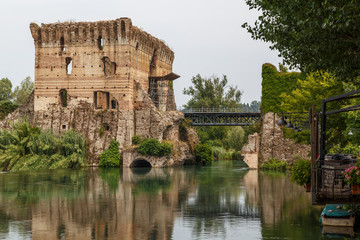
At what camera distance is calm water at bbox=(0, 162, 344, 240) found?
16734 millimetres

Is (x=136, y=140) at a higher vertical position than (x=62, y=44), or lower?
lower

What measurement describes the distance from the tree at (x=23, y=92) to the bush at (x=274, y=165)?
132 ft

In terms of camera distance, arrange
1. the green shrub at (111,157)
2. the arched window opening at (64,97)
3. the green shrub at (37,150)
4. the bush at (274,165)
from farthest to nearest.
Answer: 1. the arched window opening at (64,97)
2. the green shrub at (111,157)
3. the green shrub at (37,150)
4. the bush at (274,165)

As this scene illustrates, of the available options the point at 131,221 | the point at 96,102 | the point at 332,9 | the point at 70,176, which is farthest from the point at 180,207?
the point at 96,102

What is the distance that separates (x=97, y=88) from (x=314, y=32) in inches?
1389

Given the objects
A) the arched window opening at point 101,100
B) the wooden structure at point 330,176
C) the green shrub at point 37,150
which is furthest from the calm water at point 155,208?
the arched window opening at point 101,100

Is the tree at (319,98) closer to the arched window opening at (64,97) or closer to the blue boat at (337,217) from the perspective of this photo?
the blue boat at (337,217)

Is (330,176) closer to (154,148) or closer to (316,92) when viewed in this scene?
(316,92)

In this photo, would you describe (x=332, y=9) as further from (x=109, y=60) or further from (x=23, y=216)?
(x=109, y=60)

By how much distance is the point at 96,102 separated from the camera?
48.0 meters

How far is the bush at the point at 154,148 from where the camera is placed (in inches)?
1741

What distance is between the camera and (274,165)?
135 ft

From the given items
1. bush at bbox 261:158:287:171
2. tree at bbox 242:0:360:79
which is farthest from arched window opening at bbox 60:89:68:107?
tree at bbox 242:0:360:79

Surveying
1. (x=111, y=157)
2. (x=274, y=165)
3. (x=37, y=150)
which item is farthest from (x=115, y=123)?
(x=274, y=165)
